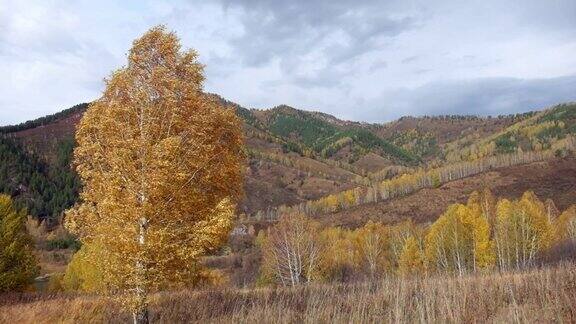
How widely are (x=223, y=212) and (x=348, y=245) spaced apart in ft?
289

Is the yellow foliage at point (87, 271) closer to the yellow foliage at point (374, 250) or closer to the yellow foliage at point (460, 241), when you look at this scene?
the yellow foliage at point (460, 241)

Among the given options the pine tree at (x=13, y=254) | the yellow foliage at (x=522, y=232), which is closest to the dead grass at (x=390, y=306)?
the pine tree at (x=13, y=254)

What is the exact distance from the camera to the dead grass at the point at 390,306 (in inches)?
416

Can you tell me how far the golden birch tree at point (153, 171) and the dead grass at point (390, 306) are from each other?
5.30ft

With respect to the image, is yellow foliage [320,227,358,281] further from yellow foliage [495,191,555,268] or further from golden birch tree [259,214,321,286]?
yellow foliage [495,191,555,268]

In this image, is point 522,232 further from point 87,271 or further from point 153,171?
point 153,171

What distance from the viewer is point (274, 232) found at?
210ft

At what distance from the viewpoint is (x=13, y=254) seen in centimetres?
4281

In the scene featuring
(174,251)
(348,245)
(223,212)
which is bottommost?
(348,245)

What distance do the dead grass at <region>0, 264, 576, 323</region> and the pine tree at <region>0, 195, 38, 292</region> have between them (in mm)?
28725

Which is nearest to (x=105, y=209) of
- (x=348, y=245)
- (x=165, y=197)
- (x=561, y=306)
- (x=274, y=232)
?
(x=165, y=197)

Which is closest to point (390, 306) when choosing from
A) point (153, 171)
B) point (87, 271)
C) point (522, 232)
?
point (153, 171)

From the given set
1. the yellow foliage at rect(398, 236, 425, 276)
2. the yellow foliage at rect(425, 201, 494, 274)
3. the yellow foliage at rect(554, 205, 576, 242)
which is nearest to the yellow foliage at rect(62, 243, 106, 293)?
the yellow foliage at rect(398, 236, 425, 276)

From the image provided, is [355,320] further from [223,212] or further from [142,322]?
[142,322]
